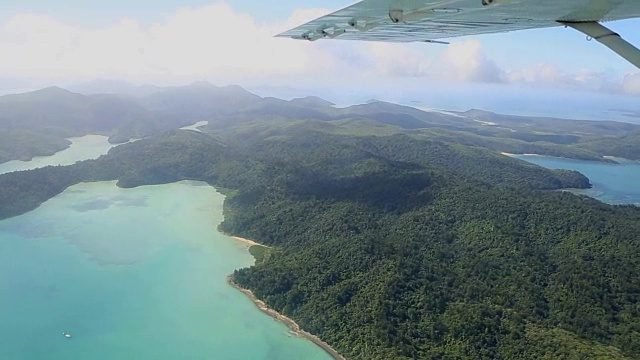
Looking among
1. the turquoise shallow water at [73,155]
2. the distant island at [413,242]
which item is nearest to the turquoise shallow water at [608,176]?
the distant island at [413,242]

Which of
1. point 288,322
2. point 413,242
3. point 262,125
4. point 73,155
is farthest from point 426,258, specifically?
point 262,125

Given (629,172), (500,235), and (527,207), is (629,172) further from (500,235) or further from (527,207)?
(500,235)

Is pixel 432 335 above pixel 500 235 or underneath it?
underneath

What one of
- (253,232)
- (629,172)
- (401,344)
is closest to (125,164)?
(253,232)

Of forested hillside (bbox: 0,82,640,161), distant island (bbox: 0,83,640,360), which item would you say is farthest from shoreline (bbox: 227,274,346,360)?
forested hillside (bbox: 0,82,640,161)

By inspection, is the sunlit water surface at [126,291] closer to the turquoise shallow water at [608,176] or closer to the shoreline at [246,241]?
the shoreline at [246,241]

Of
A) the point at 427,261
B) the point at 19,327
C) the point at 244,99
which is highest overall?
the point at 244,99

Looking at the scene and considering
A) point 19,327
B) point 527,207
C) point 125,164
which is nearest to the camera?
point 19,327
